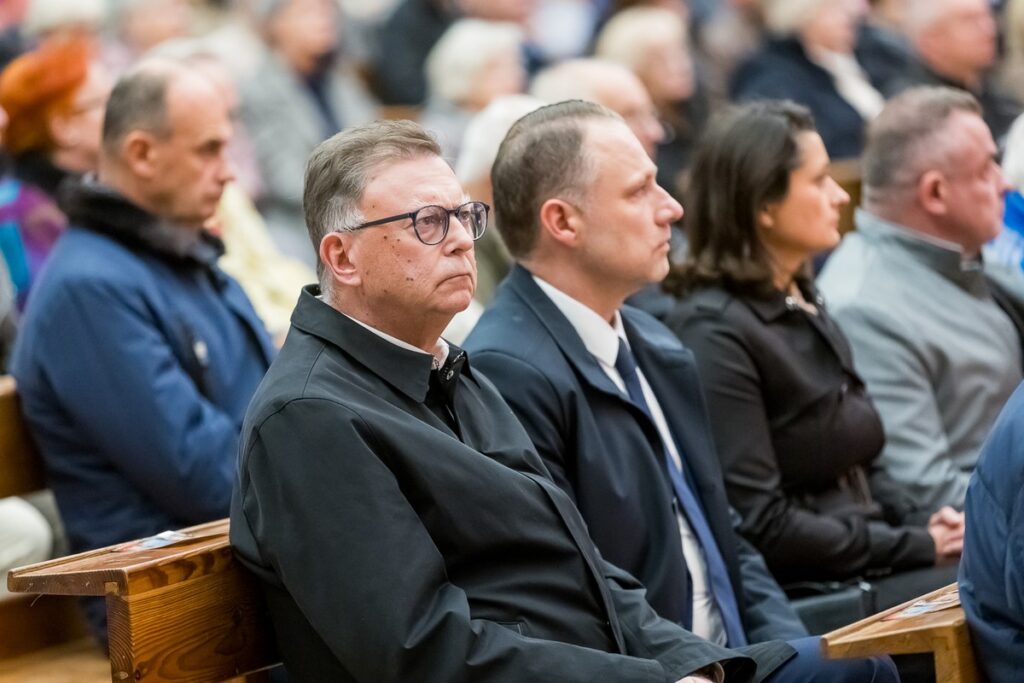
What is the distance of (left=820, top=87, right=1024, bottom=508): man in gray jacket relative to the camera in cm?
376

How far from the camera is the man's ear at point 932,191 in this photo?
4.02 m

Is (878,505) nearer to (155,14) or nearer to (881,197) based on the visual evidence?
(881,197)

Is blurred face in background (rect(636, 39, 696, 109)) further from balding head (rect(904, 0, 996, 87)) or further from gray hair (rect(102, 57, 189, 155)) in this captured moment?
gray hair (rect(102, 57, 189, 155))

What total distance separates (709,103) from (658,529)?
18.1 ft

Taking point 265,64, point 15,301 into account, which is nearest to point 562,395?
point 15,301

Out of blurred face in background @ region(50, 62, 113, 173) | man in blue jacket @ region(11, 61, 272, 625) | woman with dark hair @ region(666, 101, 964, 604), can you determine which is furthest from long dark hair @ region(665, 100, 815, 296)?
blurred face in background @ region(50, 62, 113, 173)

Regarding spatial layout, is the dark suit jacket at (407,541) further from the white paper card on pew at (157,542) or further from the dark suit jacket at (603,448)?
the dark suit jacket at (603,448)

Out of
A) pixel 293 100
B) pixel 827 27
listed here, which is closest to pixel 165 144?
pixel 293 100

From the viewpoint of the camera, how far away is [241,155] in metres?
6.54

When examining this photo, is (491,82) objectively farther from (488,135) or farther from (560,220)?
(560,220)

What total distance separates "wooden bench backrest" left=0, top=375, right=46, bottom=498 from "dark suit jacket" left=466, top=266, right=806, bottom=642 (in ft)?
3.21

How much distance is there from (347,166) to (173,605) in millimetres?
743

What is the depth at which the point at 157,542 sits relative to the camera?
244cm

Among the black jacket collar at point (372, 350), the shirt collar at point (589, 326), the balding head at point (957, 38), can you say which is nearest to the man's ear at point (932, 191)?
the shirt collar at point (589, 326)
